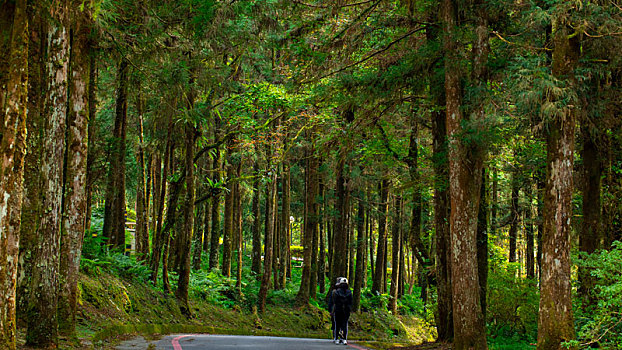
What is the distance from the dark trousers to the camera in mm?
14305

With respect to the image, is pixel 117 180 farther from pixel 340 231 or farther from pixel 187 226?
pixel 340 231

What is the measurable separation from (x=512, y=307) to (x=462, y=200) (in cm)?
738

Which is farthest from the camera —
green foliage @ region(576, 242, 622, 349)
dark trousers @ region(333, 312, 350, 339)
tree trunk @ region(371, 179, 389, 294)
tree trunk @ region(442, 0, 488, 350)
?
tree trunk @ region(371, 179, 389, 294)

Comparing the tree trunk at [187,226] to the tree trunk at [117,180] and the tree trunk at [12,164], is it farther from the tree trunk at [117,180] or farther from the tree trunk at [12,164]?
the tree trunk at [12,164]

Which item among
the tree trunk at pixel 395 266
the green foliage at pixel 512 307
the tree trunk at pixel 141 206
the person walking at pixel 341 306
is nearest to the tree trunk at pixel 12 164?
the person walking at pixel 341 306

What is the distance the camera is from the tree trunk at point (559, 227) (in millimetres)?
10797

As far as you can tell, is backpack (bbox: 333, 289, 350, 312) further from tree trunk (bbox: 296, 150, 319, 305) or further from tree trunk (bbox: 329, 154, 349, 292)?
tree trunk (bbox: 296, 150, 319, 305)

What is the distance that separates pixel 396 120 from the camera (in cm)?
2211

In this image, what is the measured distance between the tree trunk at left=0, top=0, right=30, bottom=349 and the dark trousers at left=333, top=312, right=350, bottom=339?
28.6 feet

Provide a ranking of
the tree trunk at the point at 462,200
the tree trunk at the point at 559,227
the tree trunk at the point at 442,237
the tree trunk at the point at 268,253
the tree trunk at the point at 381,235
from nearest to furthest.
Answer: the tree trunk at the point at 559,227, the tree trunk at the point at 462,200, the tree trunk at the point at 442,237, the tree trunk at the point at 268,253, the tree trunk at the point at 381,235

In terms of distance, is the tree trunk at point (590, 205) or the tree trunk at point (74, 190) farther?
the tree trunk at point (590, 205)

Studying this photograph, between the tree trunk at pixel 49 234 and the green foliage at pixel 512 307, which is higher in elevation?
the tree trunk at pixel 49 234

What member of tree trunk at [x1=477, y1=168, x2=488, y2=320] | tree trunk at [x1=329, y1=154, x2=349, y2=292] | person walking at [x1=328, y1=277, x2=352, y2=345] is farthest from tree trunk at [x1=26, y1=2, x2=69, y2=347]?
tree trunk at [x1=329, y1=154, x2=349, y2=292]

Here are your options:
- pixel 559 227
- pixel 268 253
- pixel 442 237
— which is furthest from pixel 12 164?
pixel 268 253
